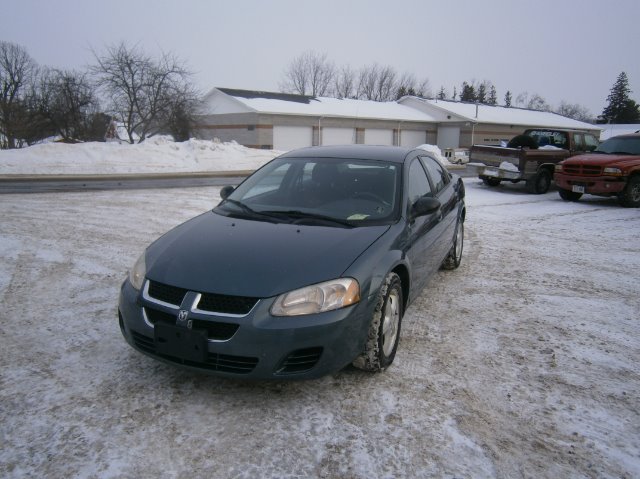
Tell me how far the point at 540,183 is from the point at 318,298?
13.1 meters

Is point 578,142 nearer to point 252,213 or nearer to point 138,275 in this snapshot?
point 252,213

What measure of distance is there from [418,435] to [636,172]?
11472mm

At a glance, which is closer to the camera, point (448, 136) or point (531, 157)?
point (531, 157)

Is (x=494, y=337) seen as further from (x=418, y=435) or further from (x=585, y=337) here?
(x=418, y=435)

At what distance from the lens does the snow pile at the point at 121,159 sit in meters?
18.5

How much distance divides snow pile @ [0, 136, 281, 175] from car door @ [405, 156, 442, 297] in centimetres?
1677

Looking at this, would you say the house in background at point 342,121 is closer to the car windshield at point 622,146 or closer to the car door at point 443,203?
the car windshield at point 622,146

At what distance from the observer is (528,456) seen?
8.40 ft

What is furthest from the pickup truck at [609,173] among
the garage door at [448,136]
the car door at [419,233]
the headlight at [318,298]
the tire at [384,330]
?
the garage door at [448,136]

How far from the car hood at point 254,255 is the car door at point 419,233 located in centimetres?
45

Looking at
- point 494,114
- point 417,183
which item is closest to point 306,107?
point 494,114

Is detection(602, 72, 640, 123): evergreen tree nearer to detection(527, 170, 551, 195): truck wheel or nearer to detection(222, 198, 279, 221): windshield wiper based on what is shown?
detection(527, 170, 551, 195): truck wheel

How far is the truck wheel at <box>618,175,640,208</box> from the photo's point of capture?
37.2ft

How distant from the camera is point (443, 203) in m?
4.96
